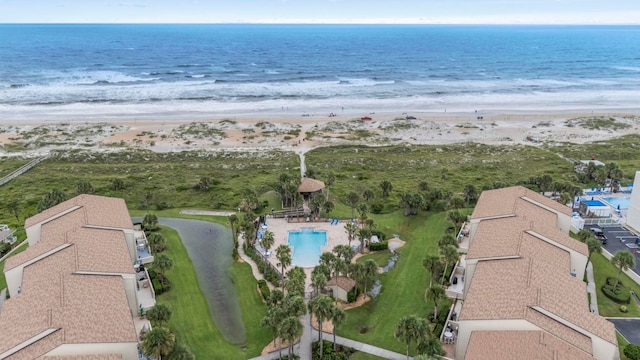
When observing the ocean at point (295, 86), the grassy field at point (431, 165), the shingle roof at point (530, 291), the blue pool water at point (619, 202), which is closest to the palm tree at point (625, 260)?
the shingle roof at point (530, 291)

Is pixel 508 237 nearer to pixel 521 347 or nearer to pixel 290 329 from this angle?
pixel 521 347

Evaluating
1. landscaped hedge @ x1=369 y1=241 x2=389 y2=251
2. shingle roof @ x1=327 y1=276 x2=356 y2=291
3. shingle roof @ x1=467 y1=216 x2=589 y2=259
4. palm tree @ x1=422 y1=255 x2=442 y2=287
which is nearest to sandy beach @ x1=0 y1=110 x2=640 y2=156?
landscaped hedge @ x1=369 y1=241 x2=389 y2=251

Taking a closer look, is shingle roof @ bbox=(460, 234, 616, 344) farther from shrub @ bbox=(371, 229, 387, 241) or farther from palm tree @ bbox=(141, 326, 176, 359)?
palm tree @ bbox=(141, 326, 176, 359)

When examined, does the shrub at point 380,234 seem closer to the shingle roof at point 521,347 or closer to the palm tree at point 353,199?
the palm tree at point 353,199

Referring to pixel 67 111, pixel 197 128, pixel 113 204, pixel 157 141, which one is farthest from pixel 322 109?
pixel 113 204

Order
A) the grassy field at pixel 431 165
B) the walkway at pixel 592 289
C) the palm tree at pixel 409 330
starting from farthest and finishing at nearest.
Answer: the grassy field at pixel 431 165
the walkway at pixel 592 289
the palm tree at pixel 409 330

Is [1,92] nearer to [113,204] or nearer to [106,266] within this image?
[113,204]

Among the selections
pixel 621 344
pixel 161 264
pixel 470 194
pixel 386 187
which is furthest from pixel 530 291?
pixel 386 187
